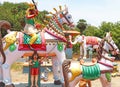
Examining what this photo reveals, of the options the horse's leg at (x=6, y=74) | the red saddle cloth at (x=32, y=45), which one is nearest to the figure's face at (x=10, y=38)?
the red saddle cloth at (x=32, y=45)

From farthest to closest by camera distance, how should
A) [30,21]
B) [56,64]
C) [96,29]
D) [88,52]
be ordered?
[96,29] → [88,52] → [56,64] → [30,21]

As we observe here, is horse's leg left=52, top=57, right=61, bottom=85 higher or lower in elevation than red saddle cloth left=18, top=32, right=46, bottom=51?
lower

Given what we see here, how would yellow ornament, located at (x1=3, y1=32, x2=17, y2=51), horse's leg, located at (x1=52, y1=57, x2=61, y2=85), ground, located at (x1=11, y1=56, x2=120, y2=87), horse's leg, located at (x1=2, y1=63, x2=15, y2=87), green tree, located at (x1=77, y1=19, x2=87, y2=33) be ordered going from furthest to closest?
1. green tree, located at (x1=77, y1=19, x2=87, y2=33)
2. ground, located at (x1=11, y1=56, x2=120, y2=87)
3. horse's leg, located at (x1=52, y1=57, x2=61, y2=85)
4. horse's leg, located at (x1=2, y1=63, x2=15, y2=87)
5. yellow ornament, located at (x1=3, y1=32, x2=17, y2=51)

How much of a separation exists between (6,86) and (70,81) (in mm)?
2452

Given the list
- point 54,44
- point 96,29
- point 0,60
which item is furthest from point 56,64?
point 96,29

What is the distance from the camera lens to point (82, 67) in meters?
8.21

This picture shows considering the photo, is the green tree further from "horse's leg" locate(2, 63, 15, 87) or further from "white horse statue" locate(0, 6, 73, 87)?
"horse's leg" locate(2, 63, 15, 87)

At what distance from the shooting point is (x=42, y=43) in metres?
9.79

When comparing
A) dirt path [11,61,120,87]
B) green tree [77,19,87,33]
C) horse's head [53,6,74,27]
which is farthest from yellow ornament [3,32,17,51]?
green tree [77,19,87,33]

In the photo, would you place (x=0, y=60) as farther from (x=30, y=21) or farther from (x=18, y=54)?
(x=30, y=21)

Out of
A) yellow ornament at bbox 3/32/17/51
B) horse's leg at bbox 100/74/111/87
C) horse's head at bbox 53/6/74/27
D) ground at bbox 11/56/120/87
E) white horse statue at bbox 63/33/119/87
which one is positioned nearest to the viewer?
white horse statue at bbox 63/33/119/87

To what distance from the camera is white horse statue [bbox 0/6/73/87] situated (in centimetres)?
966

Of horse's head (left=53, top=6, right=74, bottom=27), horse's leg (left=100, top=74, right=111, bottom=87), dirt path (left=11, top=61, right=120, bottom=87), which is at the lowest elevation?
dirt path (left=11, top=61, right=120, bottom=87)

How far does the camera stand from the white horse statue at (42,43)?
31.7ft
